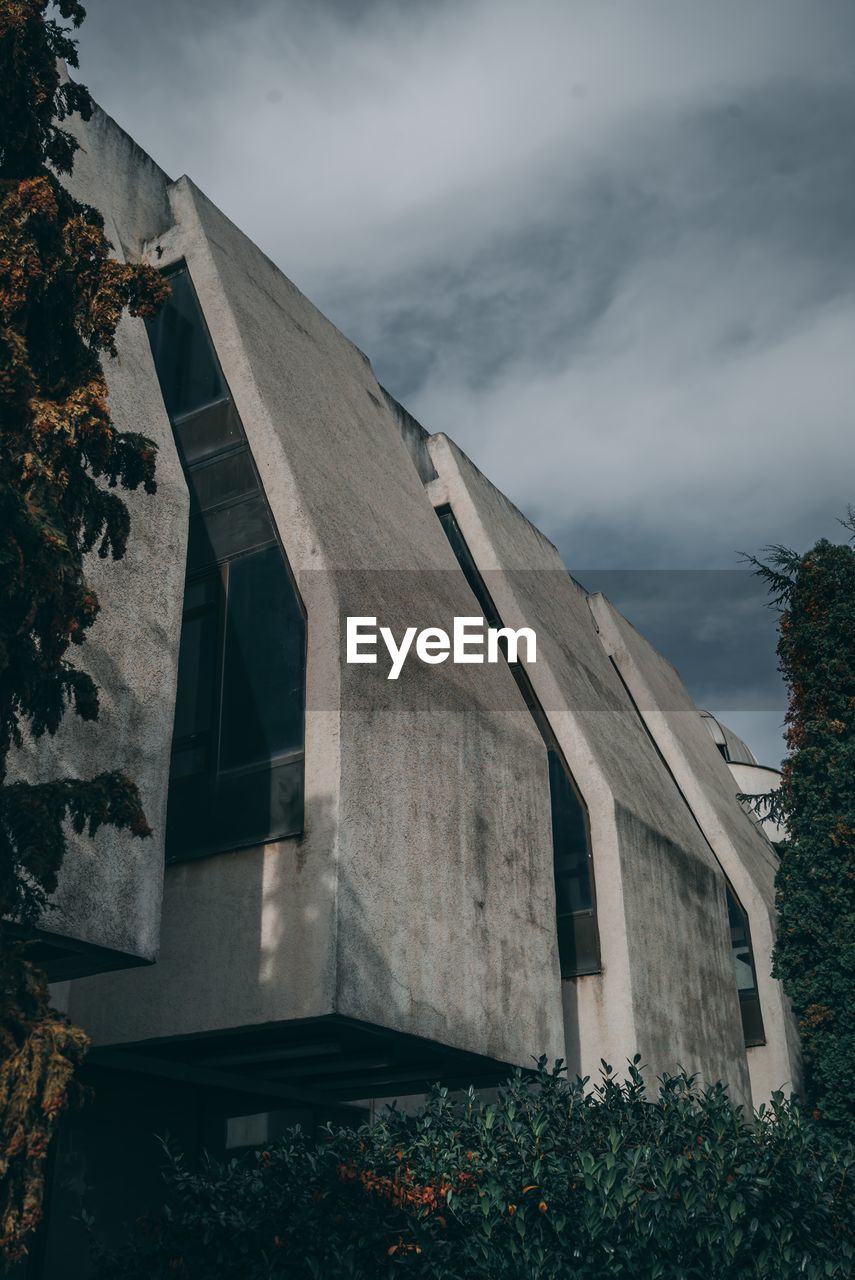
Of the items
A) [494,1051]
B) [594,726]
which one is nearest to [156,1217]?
[494,1051]

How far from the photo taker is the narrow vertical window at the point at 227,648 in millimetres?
12914

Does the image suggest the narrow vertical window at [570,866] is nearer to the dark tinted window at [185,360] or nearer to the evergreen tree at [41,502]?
the dark tinted window at [185,360]

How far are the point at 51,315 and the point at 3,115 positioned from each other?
5.27 ft

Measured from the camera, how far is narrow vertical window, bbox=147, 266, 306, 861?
1291 cm

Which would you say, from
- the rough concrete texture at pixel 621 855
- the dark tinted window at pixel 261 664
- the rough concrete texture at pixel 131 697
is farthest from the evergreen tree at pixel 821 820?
the rough concrete texture at pixel 131 697

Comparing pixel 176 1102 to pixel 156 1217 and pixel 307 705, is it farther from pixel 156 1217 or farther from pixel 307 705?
pixel 307 705

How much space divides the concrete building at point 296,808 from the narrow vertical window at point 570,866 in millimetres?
34

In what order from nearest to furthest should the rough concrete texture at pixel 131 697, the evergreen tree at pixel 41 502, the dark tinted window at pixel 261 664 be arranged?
the evergreen tree at pixel 41 502 < the rough concrete texture at pixel 131 697 < the dark tinted window at pixel 261 664

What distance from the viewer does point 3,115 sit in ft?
31.0

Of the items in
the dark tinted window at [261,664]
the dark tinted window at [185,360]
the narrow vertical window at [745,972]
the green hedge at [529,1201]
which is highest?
the dark tinted window at [185,360]

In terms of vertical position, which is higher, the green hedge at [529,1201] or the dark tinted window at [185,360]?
the dark tinted window at [185,360]

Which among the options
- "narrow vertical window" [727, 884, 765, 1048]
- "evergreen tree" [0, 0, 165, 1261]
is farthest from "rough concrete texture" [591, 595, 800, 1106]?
"evergreen tree" [0, 0, 165, 1261]

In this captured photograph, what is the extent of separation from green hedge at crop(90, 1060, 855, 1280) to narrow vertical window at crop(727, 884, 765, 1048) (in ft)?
36.1

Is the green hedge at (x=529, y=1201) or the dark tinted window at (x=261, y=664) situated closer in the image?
the green hedge at (x=529, y=1201)
